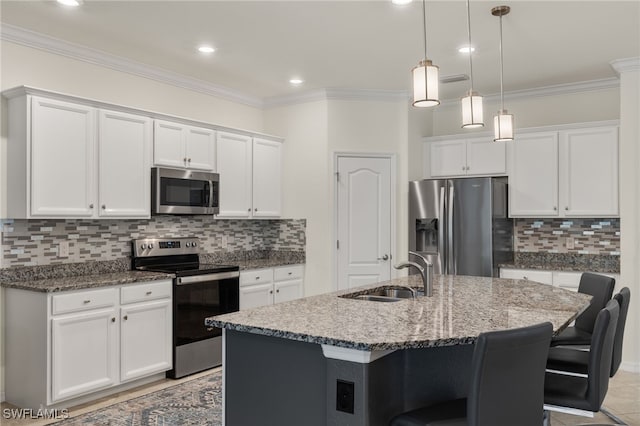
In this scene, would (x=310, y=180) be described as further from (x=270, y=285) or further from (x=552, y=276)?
(x=552, y=276)

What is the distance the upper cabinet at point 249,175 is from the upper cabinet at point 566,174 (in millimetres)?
2489

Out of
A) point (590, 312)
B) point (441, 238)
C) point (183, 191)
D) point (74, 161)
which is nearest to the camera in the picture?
point (590, 312)

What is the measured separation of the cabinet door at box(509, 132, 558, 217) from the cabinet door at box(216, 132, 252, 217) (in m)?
2.70

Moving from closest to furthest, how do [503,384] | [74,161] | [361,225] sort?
[503,384], [74,161], [361,225]

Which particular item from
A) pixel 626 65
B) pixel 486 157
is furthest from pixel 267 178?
pixel 626 65

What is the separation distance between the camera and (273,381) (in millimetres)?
2215

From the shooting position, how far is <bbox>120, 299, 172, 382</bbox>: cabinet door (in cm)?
384

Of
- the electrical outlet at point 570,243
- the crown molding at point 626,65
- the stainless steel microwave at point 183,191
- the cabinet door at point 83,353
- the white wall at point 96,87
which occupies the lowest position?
the cabinet door at point 83,353

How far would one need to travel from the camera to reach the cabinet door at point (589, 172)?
4.70 metres

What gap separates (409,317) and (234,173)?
322 centimetres

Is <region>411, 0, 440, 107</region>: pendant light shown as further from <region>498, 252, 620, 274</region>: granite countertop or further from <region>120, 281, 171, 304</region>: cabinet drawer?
<region>498, 252, 620, 274</region>: granite countertop

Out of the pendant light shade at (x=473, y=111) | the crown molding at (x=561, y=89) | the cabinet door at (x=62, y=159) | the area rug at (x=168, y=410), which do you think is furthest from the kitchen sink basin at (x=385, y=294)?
the crown molding at (x=561, y=89)

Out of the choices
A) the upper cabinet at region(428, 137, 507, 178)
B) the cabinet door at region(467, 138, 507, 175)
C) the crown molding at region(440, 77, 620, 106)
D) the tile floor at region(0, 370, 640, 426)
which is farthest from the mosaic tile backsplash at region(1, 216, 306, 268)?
the crown molding at region(440, 77, 620, 106)

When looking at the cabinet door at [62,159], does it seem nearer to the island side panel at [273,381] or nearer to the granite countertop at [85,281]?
the granite countertop at [85,281]
